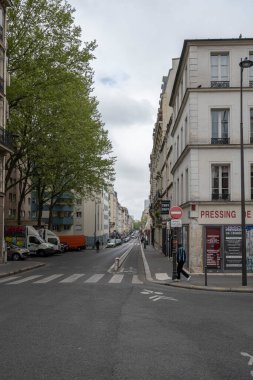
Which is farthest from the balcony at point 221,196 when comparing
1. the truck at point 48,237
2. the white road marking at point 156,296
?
the truck at point 48,237

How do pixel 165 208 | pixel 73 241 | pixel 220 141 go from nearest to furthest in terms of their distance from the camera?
pixel 220 141 < pixel 165 208 < pixel 73 241

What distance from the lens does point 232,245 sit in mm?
23109

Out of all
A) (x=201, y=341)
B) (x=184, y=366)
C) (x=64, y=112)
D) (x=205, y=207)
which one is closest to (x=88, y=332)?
(x=201, y=341)

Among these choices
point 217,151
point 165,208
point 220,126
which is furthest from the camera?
point 165,208

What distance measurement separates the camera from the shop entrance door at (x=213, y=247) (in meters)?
23.0

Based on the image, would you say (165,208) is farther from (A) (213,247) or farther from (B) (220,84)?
(B) (220,84)

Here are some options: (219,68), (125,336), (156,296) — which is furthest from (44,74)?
(125,336)

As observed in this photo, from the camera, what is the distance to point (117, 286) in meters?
17.7

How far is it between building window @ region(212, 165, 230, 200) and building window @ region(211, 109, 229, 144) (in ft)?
4.51

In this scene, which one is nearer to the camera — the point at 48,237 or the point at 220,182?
the point at 220,182

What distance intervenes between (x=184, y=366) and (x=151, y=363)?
499mm

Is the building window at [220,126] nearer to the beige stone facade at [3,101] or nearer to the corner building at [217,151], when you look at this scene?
the corner building at [217,151]

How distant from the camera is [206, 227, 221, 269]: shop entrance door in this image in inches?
906

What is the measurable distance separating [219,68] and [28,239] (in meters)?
28.3
